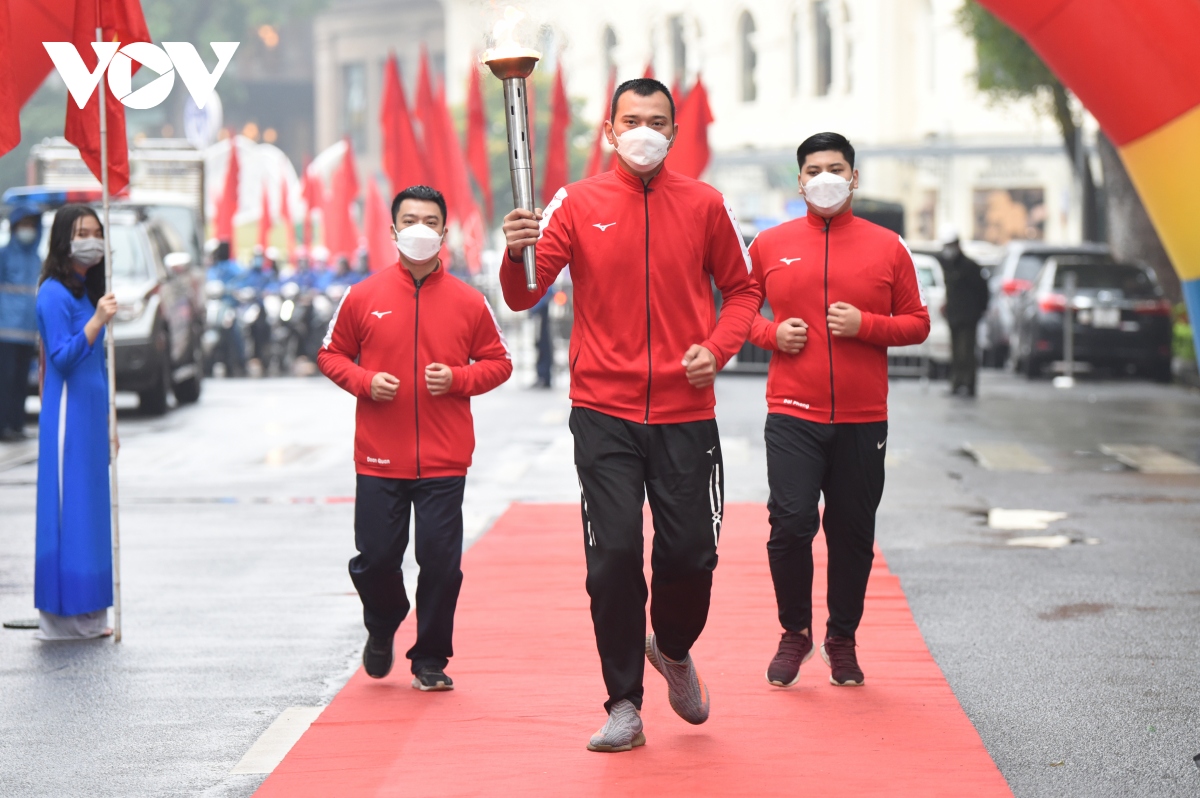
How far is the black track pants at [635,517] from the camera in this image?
18.4 feet

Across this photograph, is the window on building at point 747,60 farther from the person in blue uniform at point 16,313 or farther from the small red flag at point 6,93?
the small red flag at point 6,93

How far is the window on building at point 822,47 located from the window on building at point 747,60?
13.5 ft

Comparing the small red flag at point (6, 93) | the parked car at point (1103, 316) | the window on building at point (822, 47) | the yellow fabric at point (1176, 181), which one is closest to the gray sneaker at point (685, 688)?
the small red flag at point (6, 93)

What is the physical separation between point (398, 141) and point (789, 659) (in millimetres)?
23399

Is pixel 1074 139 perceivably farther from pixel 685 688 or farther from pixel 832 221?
pixel 685 688

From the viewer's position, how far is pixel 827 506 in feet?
21.8

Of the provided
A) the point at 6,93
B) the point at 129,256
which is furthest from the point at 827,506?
the point at 129,256

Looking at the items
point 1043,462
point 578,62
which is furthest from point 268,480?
point 578,62

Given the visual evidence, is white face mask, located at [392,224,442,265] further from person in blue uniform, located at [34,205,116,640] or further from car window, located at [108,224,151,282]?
car window, located at [108,224,151,282]

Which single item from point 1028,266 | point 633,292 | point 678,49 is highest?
point 678,49

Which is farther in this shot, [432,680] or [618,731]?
[432,680]

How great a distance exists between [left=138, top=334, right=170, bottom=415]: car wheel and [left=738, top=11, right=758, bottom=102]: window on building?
3988 centimetres

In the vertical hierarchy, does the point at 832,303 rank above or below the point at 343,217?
below

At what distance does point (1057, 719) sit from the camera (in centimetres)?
633
